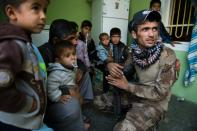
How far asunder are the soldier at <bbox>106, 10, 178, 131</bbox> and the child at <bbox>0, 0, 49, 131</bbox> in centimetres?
97

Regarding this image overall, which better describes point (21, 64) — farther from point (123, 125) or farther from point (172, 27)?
point (172, 27)

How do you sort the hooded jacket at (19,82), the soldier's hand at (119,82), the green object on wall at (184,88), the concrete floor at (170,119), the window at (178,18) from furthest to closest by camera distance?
the window at (178,18), the green object on wall at (184,88), the concrete floor at (170,119), the soldier's hand at (119,82), the hooded jacket at (19,82)

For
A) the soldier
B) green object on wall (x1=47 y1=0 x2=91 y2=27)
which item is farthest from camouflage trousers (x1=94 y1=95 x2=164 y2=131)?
green object on wall (x1=47 y1=0 x2=91 y2=27)

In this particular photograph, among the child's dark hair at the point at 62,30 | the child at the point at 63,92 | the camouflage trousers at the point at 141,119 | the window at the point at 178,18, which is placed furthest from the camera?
the window at the point at 178,18

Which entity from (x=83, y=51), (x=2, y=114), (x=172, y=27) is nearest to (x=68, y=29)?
(x=2, y=114)

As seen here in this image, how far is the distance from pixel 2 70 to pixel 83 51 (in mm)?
2685

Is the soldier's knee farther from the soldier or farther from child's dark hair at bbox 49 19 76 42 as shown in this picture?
child's dark hair at bbox 49 19 76 42

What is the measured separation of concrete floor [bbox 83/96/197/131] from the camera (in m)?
2.60

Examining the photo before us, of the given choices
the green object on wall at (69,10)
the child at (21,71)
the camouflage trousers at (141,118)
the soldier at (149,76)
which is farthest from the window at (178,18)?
the child at (21,71)

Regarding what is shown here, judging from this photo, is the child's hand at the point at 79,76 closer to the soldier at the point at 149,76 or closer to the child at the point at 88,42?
the soldier at the point at 149,76

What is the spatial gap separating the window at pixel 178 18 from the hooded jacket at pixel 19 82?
3242 mm

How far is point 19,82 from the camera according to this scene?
1229mm

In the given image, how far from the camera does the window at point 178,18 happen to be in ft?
12.8

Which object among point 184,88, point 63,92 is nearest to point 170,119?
point 184,88
